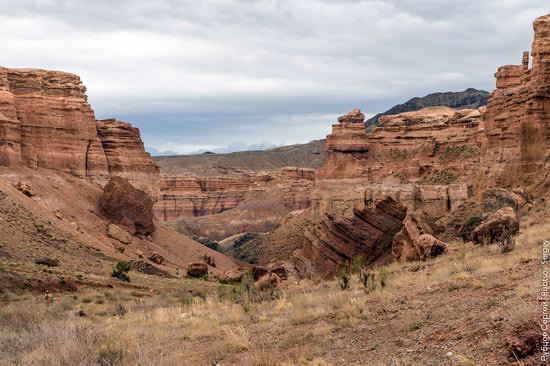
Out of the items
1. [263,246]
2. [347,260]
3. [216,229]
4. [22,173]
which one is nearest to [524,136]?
[347,260]

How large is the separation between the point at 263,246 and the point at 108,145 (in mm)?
23275

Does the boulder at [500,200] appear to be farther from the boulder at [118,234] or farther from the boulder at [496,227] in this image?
the boulder at [118,234]

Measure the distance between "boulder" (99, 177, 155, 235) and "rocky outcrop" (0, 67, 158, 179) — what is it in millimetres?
3079

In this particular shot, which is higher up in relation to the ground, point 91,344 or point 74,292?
point 91,344

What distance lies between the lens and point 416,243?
2323 cm

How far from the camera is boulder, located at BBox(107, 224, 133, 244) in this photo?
46781 millimetres

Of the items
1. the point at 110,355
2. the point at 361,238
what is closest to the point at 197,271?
the point at 361,238

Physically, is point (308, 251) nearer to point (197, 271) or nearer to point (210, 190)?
point (197, 271)

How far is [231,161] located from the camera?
194750 millimetres

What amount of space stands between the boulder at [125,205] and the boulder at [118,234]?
188 cm

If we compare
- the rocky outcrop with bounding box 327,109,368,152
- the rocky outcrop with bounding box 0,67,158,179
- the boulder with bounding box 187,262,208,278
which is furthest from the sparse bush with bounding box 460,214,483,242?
the rocky outcrop with bounding box 327,109,368,152

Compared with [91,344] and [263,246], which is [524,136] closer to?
[91,344]

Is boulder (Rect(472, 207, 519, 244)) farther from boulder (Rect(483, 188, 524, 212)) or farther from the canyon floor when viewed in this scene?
boulder (Rect(483, 188, 524, 212))

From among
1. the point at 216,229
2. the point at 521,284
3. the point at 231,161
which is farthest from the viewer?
the point at 231,161
